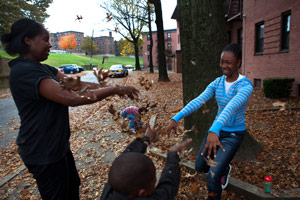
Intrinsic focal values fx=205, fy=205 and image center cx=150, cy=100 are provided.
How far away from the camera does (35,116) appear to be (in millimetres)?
1845

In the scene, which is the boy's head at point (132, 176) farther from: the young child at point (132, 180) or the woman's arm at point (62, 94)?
the woman's arm at point (62, 94)

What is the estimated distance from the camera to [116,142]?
5.60m

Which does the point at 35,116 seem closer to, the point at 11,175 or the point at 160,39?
the point at 11,175

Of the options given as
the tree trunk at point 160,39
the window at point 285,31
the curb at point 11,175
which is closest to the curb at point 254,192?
the curb at point 11,175

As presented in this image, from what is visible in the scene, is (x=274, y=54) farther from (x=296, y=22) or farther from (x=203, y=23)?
(x=203, y=23)

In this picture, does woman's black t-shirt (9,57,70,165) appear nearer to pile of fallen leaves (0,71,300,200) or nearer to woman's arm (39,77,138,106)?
woman's arm (39,77,138,106)

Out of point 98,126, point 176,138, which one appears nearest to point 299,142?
point 176,138

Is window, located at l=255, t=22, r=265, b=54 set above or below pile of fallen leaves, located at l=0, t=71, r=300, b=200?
above

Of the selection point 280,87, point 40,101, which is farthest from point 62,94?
point 280,87

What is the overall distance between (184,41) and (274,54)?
896 cm

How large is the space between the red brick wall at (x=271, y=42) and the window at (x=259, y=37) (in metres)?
0.18

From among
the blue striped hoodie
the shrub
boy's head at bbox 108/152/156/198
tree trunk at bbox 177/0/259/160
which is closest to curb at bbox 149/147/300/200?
tree trunk at bbox 177/0/259/160

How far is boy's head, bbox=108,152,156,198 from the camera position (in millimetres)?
1390

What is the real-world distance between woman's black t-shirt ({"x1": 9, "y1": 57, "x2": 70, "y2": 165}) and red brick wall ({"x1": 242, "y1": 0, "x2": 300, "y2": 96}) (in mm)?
10052
